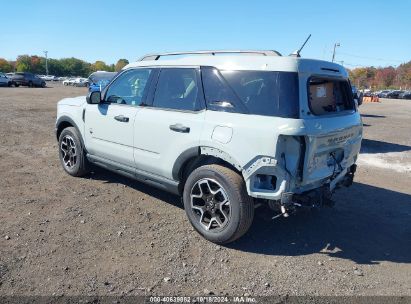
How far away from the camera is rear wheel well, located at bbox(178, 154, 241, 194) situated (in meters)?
4.05

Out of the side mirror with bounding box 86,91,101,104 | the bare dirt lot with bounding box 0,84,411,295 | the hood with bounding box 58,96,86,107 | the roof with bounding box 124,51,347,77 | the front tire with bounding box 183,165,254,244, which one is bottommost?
the bare dirt lot with bounding box 0,84,411,295

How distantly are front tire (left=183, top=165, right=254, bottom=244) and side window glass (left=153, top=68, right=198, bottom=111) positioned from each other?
0.80m

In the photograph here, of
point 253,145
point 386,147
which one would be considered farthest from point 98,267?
point 386,147

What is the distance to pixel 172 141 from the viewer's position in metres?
4.33

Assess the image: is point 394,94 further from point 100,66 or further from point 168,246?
point 100,66

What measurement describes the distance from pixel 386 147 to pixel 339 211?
20.1 ft

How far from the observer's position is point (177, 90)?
4473 mm

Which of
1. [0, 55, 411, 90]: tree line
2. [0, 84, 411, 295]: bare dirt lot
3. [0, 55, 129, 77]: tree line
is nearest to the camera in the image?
[0, 84, 411, 295]: bare dirt lot

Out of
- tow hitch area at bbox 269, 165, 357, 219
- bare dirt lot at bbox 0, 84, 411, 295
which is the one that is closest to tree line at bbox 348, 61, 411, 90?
bare dirt lot at bbox 0, 84, 411, 295

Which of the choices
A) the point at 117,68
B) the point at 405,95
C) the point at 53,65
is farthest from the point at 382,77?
the point at 53,65

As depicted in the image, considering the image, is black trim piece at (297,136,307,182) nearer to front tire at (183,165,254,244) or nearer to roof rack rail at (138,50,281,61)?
front tire at (183,165,254,244)

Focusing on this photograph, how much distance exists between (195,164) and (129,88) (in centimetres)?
160

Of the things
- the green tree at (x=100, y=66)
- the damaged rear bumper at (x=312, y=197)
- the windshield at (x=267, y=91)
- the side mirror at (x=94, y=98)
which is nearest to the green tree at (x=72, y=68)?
the green tree at (x=100, y=66)

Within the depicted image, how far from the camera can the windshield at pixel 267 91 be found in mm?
3582
